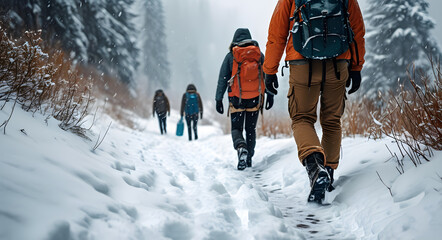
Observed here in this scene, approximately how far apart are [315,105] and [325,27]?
A: 2.18 feet

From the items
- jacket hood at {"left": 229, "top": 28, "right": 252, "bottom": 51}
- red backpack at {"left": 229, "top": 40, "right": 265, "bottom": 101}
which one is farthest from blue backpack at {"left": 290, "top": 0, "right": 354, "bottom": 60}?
jacket hood at {"left": 229, "top": 28, "right": 252, "bottom": 51}

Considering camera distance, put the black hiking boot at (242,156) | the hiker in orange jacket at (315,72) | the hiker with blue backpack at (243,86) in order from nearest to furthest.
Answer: the hiker in orange jacket at (315,72)
the black hiking boot at (242,156)
the hiker with blue backpack at (243,86)

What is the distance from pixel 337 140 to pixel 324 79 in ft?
2.01

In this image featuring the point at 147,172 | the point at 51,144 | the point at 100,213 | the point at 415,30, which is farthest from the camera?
the point at 415,30

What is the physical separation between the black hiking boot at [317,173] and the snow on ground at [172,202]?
0.71 feet

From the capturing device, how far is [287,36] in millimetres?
2367

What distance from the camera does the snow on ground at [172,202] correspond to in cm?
112

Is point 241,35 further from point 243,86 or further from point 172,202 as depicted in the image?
point 172,202

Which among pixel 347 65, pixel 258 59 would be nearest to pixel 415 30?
pixel 258 59

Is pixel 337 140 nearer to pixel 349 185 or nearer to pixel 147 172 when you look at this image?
pixel 349 185

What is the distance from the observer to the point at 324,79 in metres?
2.19

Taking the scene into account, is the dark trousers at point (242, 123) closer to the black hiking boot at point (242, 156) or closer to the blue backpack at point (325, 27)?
the black hiking boot at point (242, 156)

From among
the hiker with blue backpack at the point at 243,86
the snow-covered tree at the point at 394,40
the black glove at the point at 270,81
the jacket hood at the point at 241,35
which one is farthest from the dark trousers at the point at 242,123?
the snow-covered tree at the point at 394,40

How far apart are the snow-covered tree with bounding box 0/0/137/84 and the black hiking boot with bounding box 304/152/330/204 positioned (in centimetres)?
426
